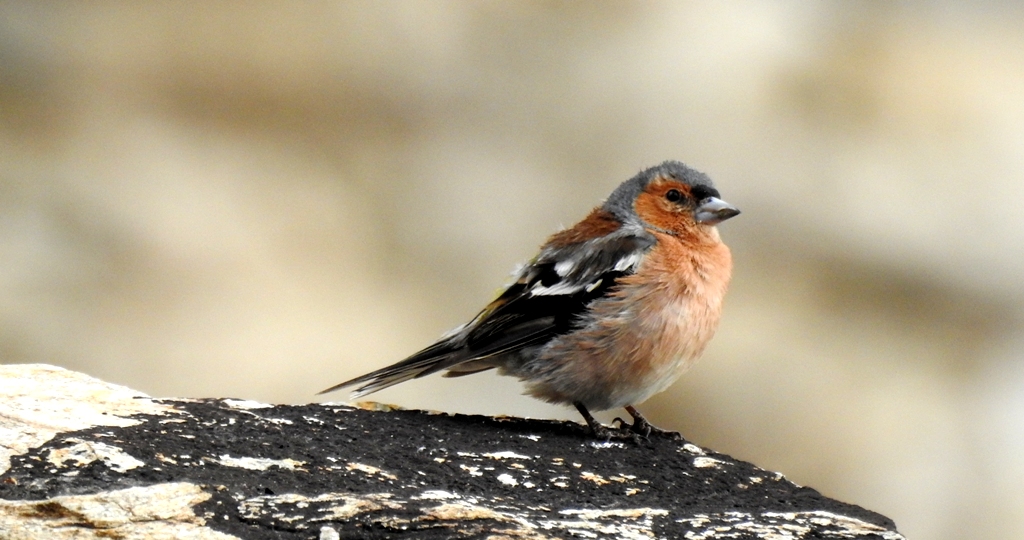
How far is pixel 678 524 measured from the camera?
3.87 meters

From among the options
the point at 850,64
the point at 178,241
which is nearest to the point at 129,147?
the point at 178,241

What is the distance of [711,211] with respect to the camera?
18.5 ft

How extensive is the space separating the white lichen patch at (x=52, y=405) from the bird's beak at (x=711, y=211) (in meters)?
2.83

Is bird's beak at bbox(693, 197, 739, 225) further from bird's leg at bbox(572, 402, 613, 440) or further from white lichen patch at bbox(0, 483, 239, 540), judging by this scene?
white lichen patch at bbox(0, 483, 239, 540)

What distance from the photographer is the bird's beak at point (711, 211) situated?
5.61 metres

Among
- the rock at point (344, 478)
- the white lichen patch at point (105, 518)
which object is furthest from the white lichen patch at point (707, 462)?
the white lichen patch at point (105, 518)

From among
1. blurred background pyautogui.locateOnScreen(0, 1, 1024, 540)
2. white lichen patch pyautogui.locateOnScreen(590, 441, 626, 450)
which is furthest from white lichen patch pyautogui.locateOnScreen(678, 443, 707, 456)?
blurred background pyautogui.locateOnScreen(0, 1, 1024, 540)

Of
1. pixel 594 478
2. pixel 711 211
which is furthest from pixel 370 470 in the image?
pixel 711 211

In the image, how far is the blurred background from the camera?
29.8ft

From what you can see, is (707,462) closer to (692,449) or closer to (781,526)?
(692,449)

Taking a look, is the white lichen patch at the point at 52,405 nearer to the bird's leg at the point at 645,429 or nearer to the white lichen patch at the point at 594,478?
the white lichen patch at the point at 594,478

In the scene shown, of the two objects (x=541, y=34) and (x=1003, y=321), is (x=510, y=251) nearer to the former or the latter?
(x=541, y=34)

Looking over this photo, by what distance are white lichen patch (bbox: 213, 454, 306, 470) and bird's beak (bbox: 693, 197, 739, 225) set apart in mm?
2636

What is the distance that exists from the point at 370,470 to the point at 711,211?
2.49 meters
